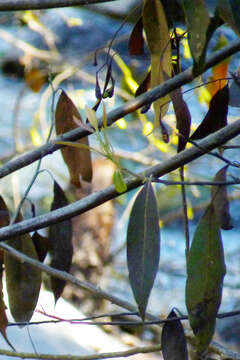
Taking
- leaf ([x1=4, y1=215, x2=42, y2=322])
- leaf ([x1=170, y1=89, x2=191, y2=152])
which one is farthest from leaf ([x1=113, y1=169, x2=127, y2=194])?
leaf ([x1=4, y1=215, x2=42, y2=322])

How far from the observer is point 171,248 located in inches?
130

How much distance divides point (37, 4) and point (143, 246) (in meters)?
0.29

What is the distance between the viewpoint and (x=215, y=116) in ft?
2.58

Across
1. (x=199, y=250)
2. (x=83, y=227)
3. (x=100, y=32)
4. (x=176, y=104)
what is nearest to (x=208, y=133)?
(x=176, y=104)

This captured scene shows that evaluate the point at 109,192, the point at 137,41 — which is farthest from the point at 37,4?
the point at 109,192

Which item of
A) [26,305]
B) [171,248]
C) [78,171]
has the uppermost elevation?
[78,171]

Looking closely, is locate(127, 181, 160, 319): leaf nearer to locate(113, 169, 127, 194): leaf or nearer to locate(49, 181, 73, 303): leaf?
locate(113, 169, 127, 194): leaf

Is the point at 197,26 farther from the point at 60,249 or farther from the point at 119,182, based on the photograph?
the point at 60,249

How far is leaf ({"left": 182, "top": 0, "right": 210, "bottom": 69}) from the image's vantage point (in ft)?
1.96

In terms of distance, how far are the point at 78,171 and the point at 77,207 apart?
0.30m

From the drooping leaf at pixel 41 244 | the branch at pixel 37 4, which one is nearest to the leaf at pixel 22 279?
the drooping leaf at pixel 41 244

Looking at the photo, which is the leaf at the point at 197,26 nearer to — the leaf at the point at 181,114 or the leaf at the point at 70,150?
the leaf at the point at 181,114

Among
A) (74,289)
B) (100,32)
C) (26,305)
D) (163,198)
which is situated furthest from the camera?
(100,32)

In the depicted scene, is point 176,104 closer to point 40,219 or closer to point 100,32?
point 40,219
